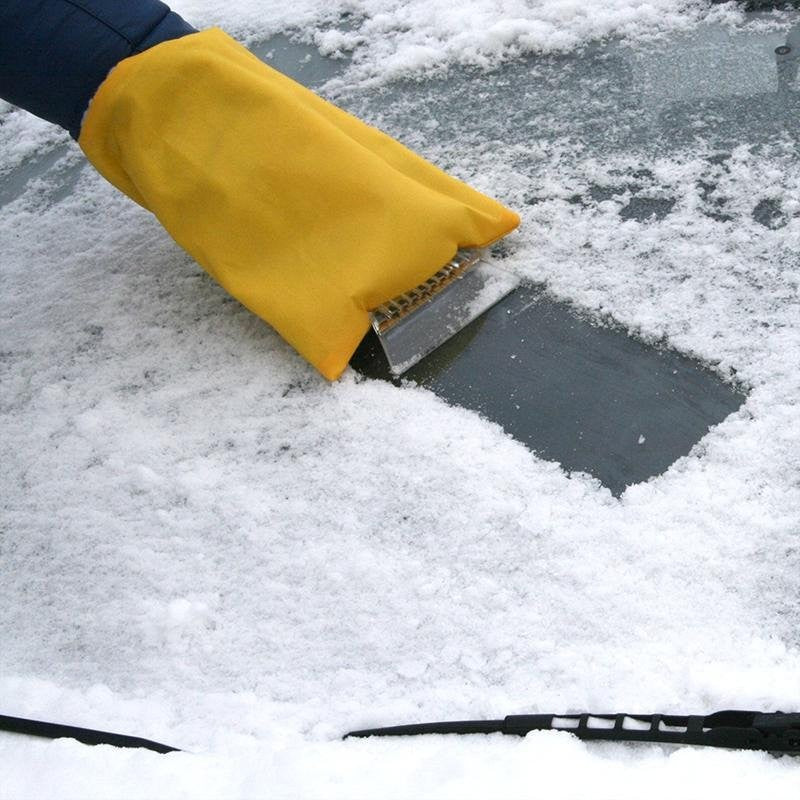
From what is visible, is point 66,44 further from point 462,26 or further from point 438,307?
point 462,26

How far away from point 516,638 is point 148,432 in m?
0.87

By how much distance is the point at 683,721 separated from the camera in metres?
1.25

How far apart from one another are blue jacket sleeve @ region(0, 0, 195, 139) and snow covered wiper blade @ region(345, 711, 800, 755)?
1420 mm

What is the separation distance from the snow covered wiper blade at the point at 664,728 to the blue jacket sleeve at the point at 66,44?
1.42 metres

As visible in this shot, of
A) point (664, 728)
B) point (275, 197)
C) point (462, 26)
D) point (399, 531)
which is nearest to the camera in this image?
point (664, 728)

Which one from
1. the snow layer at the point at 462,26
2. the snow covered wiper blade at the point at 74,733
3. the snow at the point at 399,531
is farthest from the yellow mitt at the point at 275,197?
the snow layer at the point at 462,26

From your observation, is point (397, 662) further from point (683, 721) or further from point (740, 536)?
point (740, 536)

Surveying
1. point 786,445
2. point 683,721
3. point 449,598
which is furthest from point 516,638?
point 786,445

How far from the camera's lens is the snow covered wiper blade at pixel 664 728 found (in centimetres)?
120

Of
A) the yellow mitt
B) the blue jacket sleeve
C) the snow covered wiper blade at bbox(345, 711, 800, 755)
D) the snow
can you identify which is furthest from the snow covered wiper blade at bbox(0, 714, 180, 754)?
the blue jacket sleeve

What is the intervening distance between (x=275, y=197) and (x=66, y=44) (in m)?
0.53

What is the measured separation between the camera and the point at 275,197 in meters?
1.91

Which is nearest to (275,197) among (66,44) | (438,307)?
(438,307)

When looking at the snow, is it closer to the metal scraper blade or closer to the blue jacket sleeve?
the metal scraper blade
